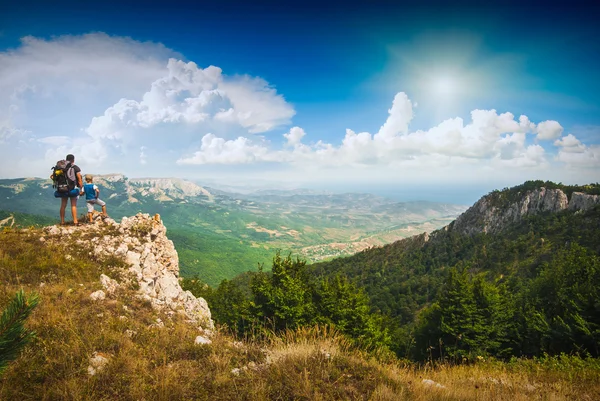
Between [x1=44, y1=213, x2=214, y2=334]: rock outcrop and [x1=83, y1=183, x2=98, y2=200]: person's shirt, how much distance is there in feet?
5.17

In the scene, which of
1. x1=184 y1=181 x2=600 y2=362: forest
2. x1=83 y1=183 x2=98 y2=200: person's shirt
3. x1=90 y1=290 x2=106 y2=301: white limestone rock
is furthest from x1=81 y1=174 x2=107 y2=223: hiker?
x1=184 y1=181 x2=600 y2=362: forest

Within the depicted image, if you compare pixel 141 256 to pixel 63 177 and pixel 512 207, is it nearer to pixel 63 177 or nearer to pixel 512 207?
pixel 63 177

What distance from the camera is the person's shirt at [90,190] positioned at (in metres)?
12.8

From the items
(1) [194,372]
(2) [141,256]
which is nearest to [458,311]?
(1) [194,372]

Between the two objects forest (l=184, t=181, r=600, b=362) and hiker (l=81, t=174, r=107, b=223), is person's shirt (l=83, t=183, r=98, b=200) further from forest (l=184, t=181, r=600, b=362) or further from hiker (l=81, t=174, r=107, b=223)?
forest (l=184, t=181, r=600, b=362)

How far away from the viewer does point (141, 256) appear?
1298 cm

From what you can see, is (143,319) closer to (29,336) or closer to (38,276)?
(38,276)

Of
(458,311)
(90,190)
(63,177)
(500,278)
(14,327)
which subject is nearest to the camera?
(14,327)

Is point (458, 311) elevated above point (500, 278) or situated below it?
above

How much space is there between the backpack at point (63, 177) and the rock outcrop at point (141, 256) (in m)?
2.20

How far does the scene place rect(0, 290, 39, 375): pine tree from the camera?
250 cm

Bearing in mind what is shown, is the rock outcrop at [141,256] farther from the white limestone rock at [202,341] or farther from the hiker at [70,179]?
the white limestone rock at [202,341]

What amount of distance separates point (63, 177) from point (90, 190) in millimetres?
1487

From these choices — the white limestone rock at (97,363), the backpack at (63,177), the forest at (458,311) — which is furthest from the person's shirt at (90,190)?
the white limestone rock at (97,363)
